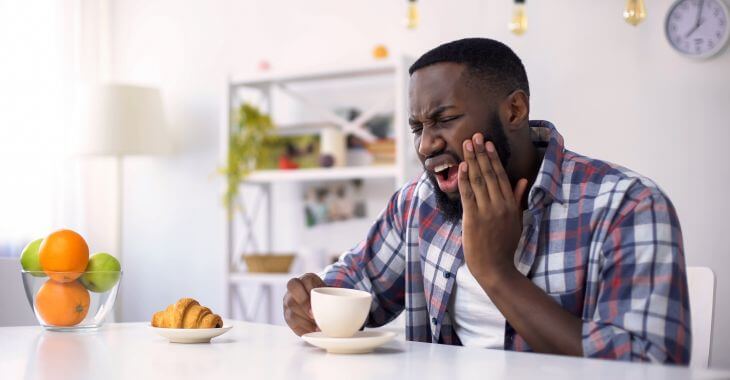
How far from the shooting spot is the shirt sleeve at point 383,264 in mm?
1676

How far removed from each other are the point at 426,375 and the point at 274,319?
3077 millimetres

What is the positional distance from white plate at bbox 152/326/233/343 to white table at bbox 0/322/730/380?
1 cm

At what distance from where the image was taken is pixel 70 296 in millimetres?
1377

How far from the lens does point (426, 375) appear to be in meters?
0.90

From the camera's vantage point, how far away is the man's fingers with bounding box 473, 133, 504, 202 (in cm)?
134

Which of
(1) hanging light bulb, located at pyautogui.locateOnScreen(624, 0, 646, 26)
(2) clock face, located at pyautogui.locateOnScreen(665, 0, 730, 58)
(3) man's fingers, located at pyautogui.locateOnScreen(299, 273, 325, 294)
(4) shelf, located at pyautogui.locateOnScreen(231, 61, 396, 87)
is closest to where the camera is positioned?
(3) man's fingers, located at pyautogui.locateOnScreen(299, 273, 325, 294)

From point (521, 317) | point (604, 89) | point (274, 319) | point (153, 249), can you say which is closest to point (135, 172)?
point (153, 249)

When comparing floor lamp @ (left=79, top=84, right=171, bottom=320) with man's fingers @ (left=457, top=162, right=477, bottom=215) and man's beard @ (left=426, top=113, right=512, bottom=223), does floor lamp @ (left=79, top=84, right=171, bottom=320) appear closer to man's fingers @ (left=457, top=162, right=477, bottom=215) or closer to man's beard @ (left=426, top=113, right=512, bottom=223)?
man's beard @ (left=426, top=113, right=512, bottom=223)

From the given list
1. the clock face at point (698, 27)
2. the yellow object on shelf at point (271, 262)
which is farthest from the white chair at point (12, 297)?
the clock face at point (698, 27)

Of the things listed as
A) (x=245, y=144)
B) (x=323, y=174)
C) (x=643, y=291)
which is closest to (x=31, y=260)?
(x=643, y=291)

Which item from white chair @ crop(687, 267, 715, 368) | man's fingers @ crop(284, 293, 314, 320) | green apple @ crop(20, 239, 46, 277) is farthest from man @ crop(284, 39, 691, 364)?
green apple @ crop(20, 239, 46, 277)

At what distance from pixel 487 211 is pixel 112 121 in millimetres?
2907

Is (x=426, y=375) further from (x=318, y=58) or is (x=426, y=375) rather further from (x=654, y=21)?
(x=318, y=58)

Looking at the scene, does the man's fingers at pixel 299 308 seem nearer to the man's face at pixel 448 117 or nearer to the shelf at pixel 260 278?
the man's face at pixel 448 117
